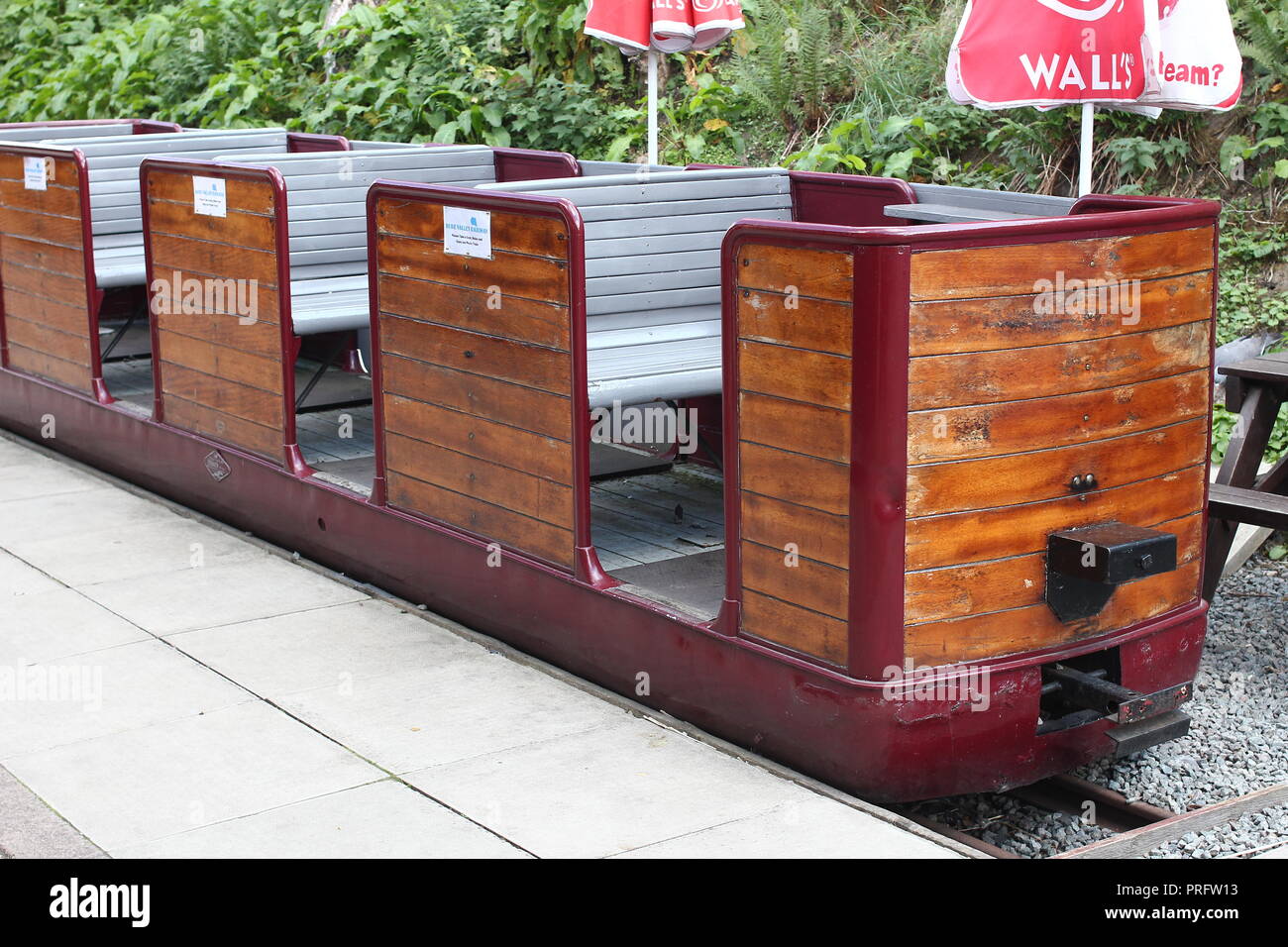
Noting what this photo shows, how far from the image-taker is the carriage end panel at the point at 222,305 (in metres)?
6.00

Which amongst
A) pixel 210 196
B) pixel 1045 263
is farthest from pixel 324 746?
pixel 210 196

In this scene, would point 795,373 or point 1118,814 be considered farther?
point 1118,814

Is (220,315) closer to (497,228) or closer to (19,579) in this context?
(19,579)

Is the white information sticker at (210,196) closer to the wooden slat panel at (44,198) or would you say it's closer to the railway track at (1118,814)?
the wooden slat panel at (44,198)

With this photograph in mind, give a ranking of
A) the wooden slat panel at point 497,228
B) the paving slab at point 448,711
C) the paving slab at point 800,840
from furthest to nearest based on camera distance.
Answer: the wooden slat panel at point 497,228
the paving slab at point 448,711
the paving slab at point 800,840

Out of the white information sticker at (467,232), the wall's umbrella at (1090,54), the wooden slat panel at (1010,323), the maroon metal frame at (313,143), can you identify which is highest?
the wall's umbrella at (1090,54)

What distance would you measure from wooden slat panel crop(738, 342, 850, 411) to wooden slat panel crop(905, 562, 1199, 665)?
617mm

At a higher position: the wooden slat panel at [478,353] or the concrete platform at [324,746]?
the wooden slat panel at [478,353]

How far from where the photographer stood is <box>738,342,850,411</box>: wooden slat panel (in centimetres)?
378

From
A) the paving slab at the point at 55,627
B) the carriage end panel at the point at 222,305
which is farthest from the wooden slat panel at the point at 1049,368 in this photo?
the carriage end panel at the point at 222,305

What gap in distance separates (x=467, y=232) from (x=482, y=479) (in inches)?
31.9

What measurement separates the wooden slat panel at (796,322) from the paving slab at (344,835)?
1.43 meters

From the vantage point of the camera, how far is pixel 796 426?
3.94m

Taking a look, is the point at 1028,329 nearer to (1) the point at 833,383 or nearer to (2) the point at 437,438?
(1) the point at 833,383
